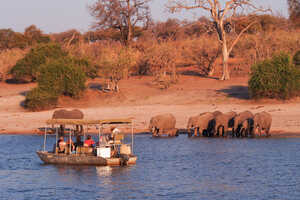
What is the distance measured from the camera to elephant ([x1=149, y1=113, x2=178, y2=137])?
29.2 meters

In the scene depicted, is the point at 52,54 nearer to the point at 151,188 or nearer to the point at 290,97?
the point at 290,97

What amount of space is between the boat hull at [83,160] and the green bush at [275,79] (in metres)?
16.3

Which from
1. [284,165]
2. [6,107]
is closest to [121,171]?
[284,165]

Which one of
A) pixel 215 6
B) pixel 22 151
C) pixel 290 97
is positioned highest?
pixel 215 6

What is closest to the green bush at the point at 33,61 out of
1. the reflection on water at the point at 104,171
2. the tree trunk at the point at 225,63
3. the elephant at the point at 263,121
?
the tree trunk at the point at 225,63

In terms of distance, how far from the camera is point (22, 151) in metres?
26.7

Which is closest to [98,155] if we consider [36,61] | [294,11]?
[36,61]

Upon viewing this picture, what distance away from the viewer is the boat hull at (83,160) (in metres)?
21.0

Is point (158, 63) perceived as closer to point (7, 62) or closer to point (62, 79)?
point (62, 79)

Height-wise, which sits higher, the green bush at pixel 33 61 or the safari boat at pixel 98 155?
the green bush at pixel 33 61

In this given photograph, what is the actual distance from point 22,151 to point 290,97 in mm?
17317

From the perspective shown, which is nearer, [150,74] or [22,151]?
[22,151]

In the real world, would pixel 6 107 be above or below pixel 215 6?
below

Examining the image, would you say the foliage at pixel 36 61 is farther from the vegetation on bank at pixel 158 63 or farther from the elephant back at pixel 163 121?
the elephant back at pixel 163 121
